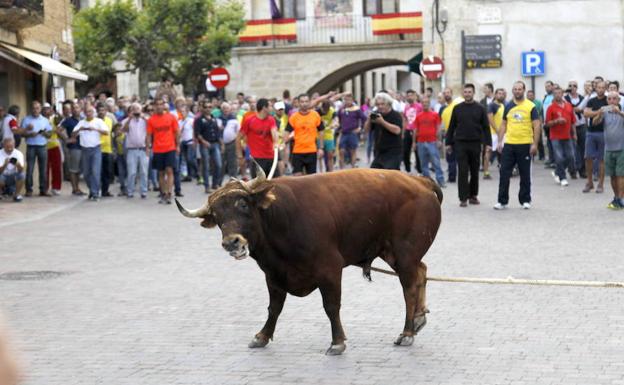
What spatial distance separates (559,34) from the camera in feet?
113

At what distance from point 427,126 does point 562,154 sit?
2.55m

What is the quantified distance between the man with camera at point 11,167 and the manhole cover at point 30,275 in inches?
383

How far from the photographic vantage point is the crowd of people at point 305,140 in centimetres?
1717

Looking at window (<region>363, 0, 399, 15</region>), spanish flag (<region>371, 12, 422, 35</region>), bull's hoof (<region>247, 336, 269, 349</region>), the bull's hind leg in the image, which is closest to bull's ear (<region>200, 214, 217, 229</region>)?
bull's hoof (<region>247, 336, 269, 349</region>)

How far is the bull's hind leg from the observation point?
24.5 feet

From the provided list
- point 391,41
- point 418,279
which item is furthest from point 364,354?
point 391,41

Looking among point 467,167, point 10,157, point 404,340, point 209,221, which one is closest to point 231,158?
point 10,157

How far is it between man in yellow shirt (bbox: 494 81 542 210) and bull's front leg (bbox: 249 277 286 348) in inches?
396

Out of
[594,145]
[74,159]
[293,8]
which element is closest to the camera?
[594,145]

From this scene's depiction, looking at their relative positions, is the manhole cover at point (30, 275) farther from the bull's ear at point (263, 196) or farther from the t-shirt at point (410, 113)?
the t-shirt at point (410, 113)

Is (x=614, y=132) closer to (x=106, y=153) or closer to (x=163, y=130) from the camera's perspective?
(x=163, y=130)

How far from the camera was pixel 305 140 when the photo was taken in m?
19.3

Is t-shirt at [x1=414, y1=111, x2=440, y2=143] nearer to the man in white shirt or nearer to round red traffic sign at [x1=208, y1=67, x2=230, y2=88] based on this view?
the man in white shirt

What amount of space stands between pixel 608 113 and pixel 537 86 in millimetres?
17868
